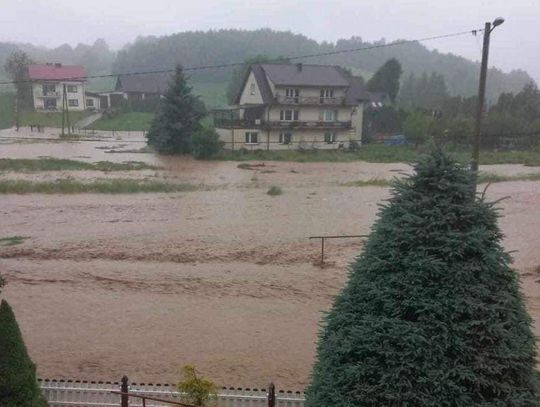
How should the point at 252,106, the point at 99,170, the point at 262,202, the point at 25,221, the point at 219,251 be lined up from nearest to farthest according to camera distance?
the point at 219,251 < the point at 25,221 < the point at 262,202 < the point at 99,170 < the point at 252,106

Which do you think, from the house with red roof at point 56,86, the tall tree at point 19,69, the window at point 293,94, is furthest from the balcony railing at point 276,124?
the tall tree at point 19,69

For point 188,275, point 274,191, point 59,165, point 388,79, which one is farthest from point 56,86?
point 188,275

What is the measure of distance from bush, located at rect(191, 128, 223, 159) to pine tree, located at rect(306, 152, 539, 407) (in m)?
38.6

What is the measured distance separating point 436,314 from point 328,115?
154ft

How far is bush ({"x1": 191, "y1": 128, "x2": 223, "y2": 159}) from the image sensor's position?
1660 inches

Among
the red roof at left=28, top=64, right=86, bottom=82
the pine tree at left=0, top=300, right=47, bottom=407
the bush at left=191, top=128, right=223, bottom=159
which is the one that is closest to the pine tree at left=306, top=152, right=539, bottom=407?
the pine tree at left=0, top=300, right=47, bottom=407

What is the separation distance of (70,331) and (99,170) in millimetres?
24646

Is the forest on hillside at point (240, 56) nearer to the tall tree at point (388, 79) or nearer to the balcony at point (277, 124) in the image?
the tall tree at point (388, 79)

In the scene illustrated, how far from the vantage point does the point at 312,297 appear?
14.3 meters

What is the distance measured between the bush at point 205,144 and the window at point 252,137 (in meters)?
4.54

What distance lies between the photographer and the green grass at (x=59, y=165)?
34.9 metres

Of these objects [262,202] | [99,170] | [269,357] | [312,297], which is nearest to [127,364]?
[269,357]

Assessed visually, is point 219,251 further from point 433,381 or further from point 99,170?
point 99,170

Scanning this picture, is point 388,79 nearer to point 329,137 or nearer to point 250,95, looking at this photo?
point 329,137
